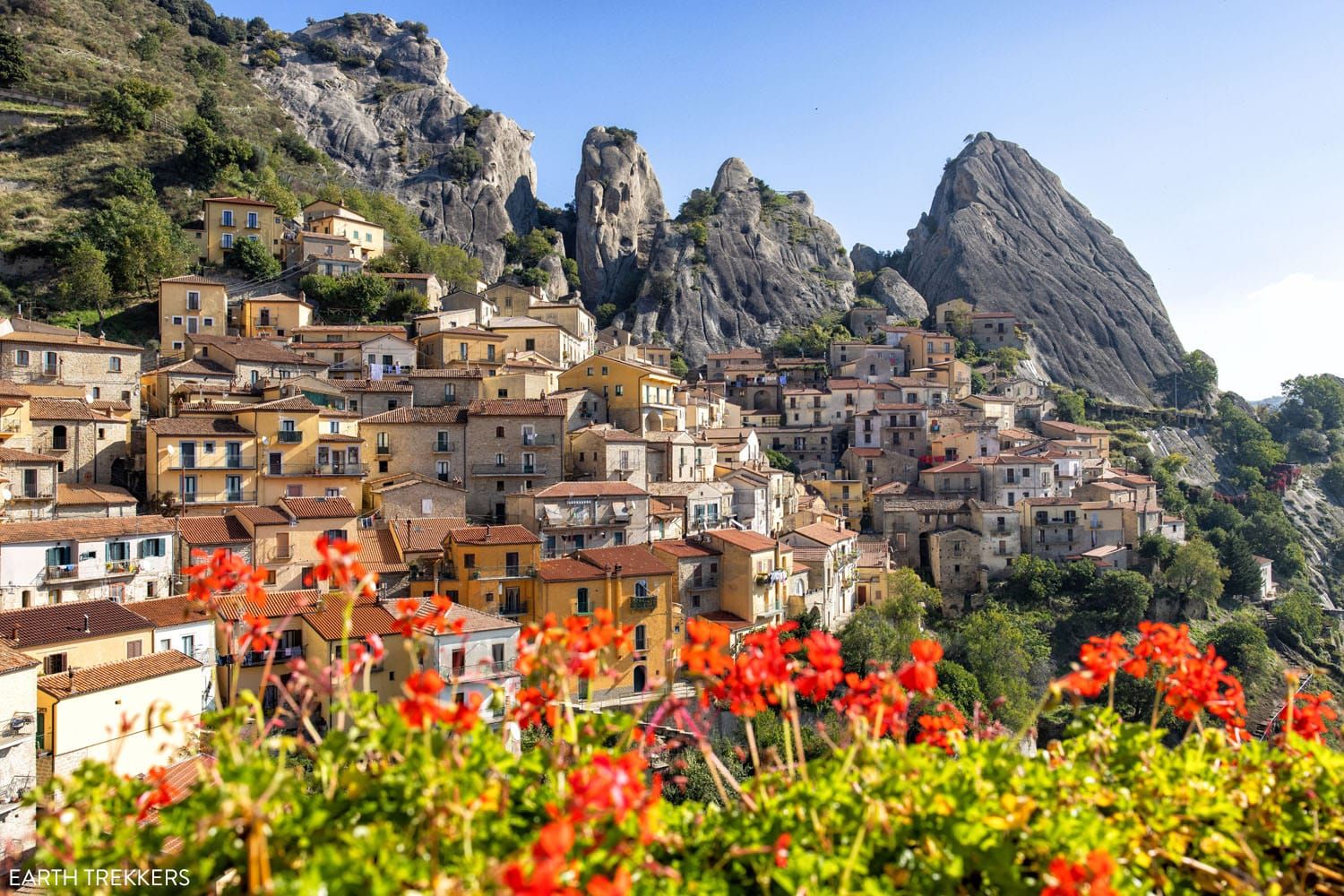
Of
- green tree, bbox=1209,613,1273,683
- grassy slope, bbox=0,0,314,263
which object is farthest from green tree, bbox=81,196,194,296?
green tree, bbox=1209,613,1273,683

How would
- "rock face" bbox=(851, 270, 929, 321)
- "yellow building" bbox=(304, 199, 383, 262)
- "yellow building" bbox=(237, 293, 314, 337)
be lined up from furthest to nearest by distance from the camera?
"rock face" bbox=(851, 270, 929, 321) < "yellow building" bbox=(304, 199, 383, 262) < "yellow building" bbox=(237, 293, 314, 337)

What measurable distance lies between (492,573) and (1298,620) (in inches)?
1814

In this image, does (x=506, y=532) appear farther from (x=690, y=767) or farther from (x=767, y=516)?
(x=767, y=516)

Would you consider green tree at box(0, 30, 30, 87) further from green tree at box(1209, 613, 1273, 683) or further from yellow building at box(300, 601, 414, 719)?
green tree at box(1209, 613, 1273, 683)

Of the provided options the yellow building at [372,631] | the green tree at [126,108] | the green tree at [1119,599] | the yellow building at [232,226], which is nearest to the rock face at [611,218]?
the yellow building at [232,226]

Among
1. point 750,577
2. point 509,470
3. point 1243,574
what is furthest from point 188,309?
point 1243,574

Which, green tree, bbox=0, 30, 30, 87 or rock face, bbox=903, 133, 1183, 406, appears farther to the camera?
rock face, bbox=903, 133, 1183, 406

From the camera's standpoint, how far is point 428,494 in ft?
113

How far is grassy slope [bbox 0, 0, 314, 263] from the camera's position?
2249 inches

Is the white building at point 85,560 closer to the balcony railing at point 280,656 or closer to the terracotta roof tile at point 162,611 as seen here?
the terracotta roof tile at point 162,611

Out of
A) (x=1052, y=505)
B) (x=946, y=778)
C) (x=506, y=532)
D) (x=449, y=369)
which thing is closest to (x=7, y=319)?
(x=449, y=369)

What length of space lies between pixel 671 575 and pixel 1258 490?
2442 inches

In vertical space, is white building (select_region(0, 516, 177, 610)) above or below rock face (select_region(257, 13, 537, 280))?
below

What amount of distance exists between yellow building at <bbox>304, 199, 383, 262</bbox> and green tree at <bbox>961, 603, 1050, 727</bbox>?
48.8 meters
